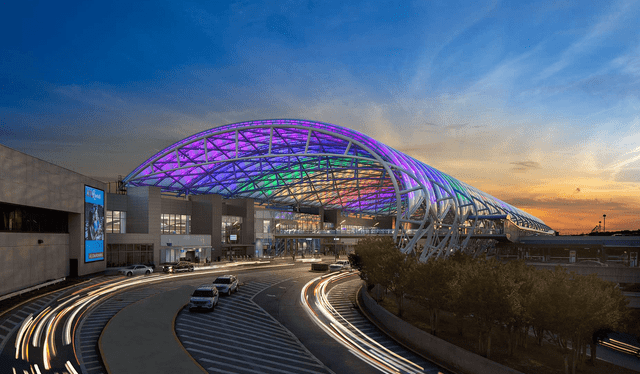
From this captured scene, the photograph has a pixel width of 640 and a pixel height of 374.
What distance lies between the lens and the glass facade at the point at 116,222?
188 feet

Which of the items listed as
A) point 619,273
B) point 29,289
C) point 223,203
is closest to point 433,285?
point 619,273

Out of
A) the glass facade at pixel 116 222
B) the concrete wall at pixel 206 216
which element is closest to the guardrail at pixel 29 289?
the glass facade at pixel 116 222

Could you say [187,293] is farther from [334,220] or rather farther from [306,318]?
[334,220]

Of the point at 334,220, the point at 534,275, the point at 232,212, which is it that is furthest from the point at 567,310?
the point at 334,220

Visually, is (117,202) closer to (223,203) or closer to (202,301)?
(223,203)

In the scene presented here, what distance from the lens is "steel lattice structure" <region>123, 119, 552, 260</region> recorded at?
46.1 m

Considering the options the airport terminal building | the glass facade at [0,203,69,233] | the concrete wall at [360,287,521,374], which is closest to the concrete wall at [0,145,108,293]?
the airport terminal building

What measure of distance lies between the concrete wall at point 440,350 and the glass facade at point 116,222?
45.5 m

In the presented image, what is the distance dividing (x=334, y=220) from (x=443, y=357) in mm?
90366

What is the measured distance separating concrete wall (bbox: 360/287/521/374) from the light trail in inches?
59.4

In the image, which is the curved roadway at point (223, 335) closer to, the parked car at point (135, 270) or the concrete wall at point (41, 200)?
the concrete wall at point (41, 200)

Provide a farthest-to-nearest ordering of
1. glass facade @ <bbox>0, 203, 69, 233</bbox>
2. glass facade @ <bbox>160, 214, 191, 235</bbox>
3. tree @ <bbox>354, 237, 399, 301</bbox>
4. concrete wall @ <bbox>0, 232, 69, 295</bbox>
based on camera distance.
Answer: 1. glass facade @ <bbox>160, 214, 191, 235</bbox>
2. glass facade @ <bbox>0, 203, 69, 233</bbox>
3. concrete wall @ <bbox>0, 232, 69, 295</bbox>
4. tree @ <bbox>354, 237, 399, 301</bbox>

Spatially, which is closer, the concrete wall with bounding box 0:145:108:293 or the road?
the road

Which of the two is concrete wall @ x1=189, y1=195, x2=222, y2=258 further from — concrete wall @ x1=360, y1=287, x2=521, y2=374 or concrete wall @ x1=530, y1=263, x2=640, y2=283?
concrete wall @ x1=530, y1=263, x2=640, y2=283
